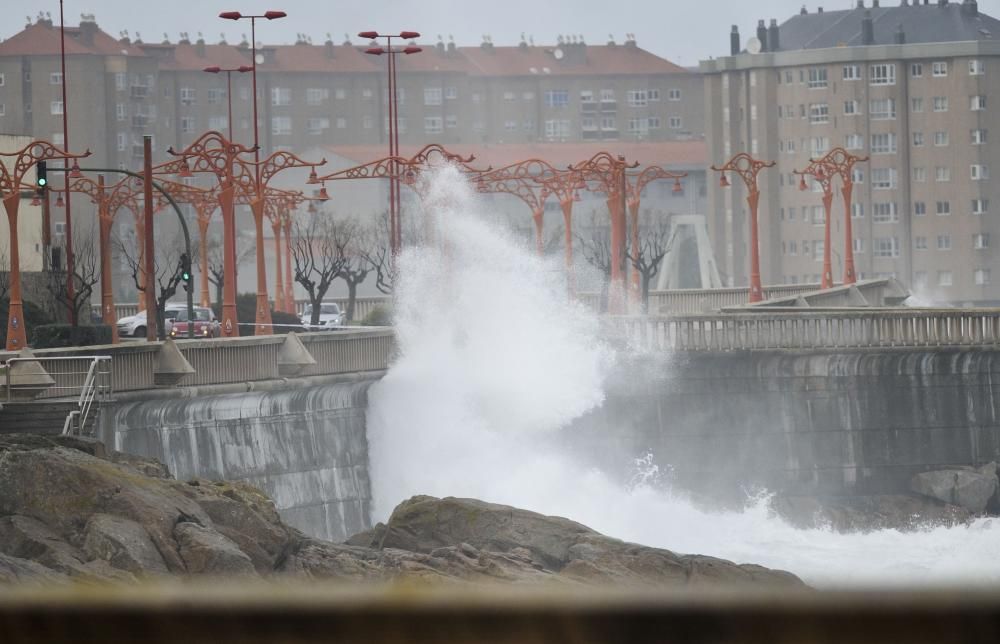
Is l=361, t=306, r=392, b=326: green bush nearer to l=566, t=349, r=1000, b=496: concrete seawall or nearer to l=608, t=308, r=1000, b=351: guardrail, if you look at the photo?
l=566, t=349, r=1000, b=496: concrete seawall

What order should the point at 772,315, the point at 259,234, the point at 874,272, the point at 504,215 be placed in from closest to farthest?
the point at 259,234
the point at 772,315
the point at 874,272
the point at 504,215

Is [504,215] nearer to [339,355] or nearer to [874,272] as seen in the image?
[874,272]

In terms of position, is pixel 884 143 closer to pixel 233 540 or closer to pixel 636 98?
pixel 636 98

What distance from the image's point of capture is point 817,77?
114 meters

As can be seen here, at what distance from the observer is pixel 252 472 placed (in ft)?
103

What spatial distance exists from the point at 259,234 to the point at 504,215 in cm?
7950

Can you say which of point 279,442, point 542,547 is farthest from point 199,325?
point 542,547

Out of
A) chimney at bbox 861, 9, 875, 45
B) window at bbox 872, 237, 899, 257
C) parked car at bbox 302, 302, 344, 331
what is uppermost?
chimney at bbox 861, 9, 875, 45

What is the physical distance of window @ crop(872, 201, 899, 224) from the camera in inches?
4328

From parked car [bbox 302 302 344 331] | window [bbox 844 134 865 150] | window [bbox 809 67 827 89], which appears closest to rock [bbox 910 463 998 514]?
parked car [bbox 302 302 344 331]

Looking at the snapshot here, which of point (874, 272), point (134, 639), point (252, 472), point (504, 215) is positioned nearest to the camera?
point (134, 639)

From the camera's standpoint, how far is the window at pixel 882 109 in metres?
111

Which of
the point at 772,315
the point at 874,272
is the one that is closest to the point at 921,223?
the point at 874,272

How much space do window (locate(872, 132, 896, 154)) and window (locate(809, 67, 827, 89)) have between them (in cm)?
492
